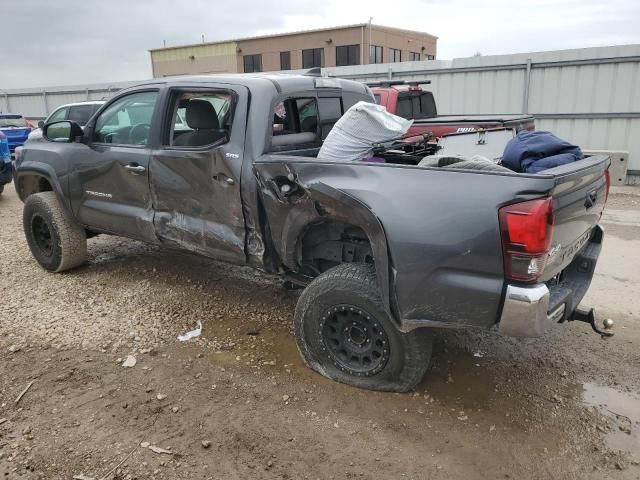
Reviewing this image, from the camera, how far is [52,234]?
17.1 feet

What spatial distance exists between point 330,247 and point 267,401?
1.08 m

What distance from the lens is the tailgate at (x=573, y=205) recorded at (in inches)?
103

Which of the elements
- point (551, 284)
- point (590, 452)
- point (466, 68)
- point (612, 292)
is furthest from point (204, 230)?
point (466, 68)

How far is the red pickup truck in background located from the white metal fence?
3.24 metres

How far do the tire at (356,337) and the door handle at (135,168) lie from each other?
182cm

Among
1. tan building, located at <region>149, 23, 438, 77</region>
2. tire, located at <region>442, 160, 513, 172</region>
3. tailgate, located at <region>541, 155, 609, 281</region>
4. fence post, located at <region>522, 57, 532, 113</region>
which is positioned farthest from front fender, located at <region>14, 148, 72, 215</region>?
tan building, located at <region>149, 23, 438, 77</region>

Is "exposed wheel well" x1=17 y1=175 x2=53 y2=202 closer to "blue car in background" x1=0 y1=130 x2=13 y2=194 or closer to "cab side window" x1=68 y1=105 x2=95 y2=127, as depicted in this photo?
"blue car in background" x1=0 y1=130 x2=13 y2=194

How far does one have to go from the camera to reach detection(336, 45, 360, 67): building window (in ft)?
99.0

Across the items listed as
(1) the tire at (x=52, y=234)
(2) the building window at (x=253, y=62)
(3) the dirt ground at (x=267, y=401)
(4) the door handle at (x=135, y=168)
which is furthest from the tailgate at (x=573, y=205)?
(2) the building window at (x=253, y=62)

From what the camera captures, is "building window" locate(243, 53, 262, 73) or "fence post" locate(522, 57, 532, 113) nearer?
"fence post" locate(522, 57, 532, 113)

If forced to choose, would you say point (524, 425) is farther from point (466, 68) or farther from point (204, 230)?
point (466, 68)

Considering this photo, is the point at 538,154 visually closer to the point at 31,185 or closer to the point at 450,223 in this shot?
the point at 450,223

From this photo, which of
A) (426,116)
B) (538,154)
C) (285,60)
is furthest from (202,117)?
(285,60)

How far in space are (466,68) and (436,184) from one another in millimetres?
10720
